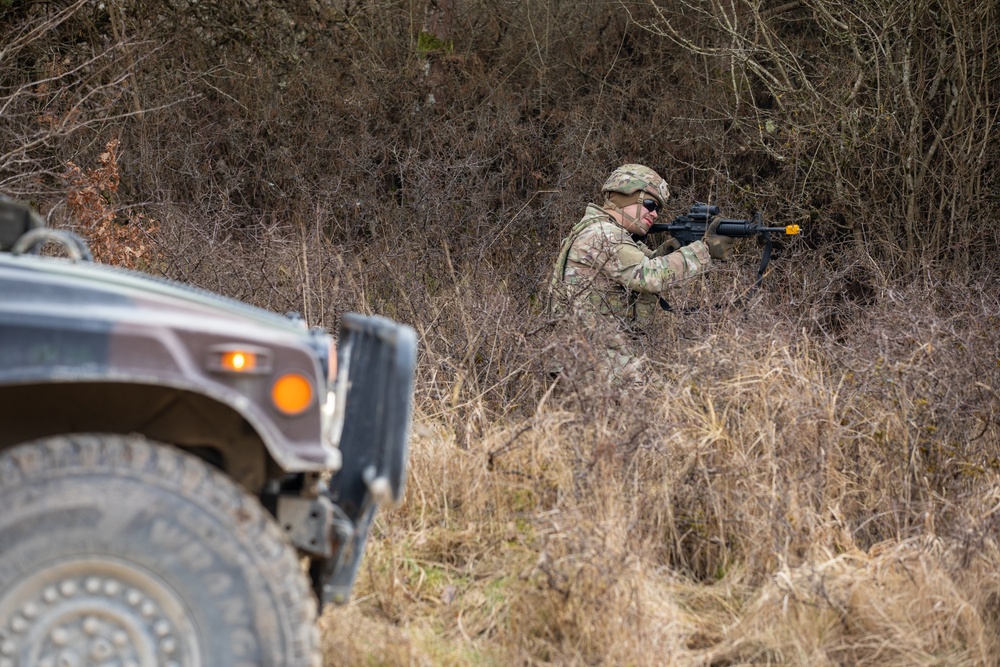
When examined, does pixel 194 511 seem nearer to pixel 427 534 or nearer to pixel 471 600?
pixel 471 600

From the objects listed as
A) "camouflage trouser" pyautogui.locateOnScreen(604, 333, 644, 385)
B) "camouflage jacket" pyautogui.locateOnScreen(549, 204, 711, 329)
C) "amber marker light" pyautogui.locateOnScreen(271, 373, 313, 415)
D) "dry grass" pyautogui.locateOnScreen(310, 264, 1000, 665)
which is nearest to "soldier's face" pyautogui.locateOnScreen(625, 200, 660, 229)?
"camouflage jacket" pyautogui.locateOnScreen(549, 204, 711, 329)

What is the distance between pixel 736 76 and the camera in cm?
968

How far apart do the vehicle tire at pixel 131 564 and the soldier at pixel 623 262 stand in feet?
10.6

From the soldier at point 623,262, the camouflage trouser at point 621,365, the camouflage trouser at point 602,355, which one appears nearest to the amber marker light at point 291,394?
the camouflage trouser at point 602,355

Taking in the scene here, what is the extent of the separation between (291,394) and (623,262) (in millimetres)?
3618

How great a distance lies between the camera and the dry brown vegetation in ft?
12.3

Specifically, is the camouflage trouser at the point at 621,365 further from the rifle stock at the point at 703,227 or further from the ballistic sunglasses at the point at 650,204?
the ballistic sunglasses at the point at 650,204

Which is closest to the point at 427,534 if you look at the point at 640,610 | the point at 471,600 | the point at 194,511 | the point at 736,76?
the point at 471,600

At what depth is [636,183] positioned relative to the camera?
6258 millimetres

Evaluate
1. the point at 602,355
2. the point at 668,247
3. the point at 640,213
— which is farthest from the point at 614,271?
the point at 602,355

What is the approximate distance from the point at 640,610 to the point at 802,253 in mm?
5300

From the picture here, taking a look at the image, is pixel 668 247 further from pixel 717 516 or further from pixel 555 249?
pixel 555 249

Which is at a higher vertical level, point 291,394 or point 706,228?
point 706,228

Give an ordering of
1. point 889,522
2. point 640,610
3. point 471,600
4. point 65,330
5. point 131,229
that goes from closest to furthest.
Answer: point 65,330 → point 640,610 → point 471,600 → point 889,522 → point 131,229
